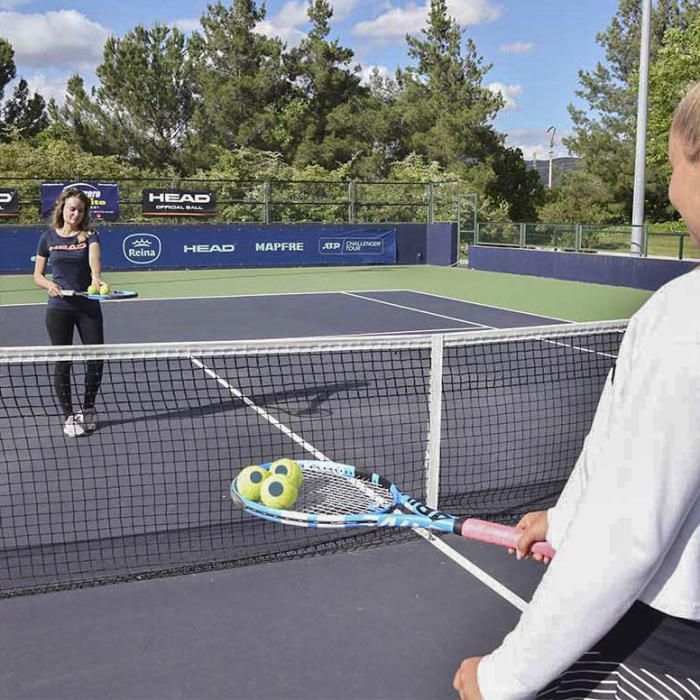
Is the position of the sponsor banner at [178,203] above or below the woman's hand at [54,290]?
above

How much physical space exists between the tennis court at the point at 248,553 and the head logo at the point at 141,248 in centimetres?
1783

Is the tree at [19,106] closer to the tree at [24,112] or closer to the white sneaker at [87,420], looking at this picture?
the tree at [24,112]

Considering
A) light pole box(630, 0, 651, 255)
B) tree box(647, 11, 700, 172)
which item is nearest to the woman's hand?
light pole box(630, 0, 651, 255)

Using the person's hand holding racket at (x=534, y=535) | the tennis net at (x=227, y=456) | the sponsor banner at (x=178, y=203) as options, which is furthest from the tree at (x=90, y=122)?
the person's hand holding racket at (x=534, y=535)

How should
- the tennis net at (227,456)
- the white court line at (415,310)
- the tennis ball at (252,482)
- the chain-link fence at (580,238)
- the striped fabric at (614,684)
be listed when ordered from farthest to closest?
1. the chain-link fence at (580,238)
2. the white court line at (415,310)
3. the tennis net at (227,456)
4. the tennis ball at (252,482)
5. the striped fabric at (614,684)

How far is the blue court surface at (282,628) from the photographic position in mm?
3012

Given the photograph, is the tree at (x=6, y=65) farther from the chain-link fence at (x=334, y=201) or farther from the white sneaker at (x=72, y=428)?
the white sneaker at (x=72, y=428)

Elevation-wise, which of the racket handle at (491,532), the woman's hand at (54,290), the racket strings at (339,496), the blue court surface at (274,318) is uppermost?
the woman's hand at (54,290)

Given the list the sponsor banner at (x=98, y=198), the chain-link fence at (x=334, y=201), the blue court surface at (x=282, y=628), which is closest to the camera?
the blue court surface at (x=282, y=628)

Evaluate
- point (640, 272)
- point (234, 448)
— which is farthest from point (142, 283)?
point (234, 448)

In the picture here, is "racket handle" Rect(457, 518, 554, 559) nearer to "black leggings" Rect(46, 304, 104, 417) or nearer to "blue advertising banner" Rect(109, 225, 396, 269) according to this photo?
"black leggings" Rect(46, 304, 104, 417)

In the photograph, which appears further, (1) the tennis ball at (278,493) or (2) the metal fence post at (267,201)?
(2) the metal fence post at (267,201)

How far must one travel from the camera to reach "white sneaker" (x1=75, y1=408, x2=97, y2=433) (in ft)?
20.4

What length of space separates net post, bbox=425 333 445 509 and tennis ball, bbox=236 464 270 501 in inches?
49.4
